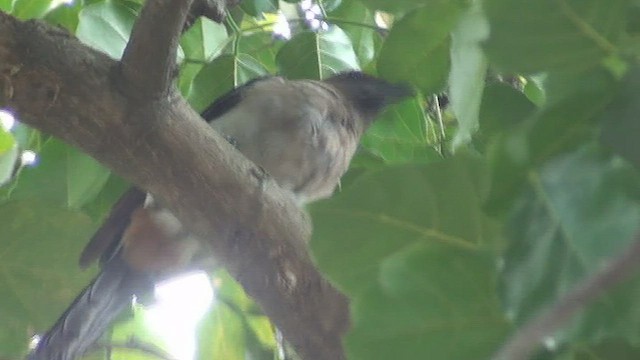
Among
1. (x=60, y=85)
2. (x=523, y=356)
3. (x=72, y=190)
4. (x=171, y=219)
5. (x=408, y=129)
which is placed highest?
(x=523, y=356)


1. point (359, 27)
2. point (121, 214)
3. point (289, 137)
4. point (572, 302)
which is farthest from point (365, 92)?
point (572, 302)

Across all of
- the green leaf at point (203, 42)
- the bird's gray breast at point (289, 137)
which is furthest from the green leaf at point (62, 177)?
the bird's gray breast at point (289, 137)

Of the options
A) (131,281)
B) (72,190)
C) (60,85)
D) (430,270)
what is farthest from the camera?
(131,281)

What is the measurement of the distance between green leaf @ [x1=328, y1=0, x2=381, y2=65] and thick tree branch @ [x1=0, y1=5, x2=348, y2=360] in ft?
1.60

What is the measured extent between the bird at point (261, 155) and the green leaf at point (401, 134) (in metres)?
0.07

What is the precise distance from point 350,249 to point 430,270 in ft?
0.22

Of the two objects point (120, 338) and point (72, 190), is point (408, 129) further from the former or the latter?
point (120, 338)

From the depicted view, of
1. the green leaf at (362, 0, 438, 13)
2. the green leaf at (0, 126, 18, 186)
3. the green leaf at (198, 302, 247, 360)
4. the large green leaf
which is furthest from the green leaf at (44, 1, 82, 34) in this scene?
the large green leaf

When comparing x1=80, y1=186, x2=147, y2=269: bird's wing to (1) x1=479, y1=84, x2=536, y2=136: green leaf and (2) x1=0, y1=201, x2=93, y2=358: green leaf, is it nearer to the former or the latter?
(2) x1=0, y1=201, x2=93, y2=358: green leaf

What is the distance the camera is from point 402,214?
0.47m

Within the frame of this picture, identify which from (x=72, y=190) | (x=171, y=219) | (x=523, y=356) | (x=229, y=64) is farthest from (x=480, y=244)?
(x=171, y=219)

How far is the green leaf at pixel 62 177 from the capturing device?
114 cm

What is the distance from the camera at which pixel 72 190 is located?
3.74 ft

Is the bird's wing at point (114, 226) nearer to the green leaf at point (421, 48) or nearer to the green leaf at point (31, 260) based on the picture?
the green leaf at point (31, 260)
